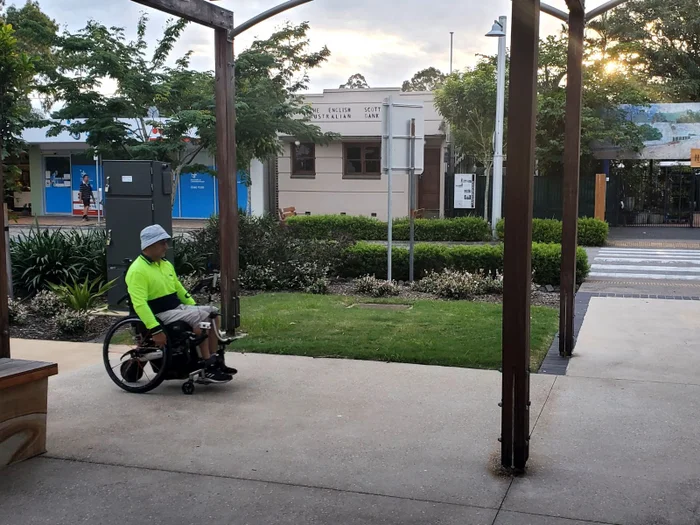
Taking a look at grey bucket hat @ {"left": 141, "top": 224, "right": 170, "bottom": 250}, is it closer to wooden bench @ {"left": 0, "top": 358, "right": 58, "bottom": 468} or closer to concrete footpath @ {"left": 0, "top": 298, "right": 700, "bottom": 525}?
concrete footpath @ {"left": 0, "top": 298, "right": 700, "bottom": 525}

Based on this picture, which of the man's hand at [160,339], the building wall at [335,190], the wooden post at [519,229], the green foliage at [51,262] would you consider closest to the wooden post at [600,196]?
the building wall at [335,190]

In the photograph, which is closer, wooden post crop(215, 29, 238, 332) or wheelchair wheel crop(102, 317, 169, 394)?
wheelchair wheel crop(102, 317, 169, 394)

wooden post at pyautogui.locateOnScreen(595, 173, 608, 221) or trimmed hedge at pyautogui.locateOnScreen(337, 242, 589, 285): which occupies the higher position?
wooden post at pyautogui.locateOnScreen(595, 173, 608, 221)

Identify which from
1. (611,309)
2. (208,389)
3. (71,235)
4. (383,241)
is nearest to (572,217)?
(611,309)

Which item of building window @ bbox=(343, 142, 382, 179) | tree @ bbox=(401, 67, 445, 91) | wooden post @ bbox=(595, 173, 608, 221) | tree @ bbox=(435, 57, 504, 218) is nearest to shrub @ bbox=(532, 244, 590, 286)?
tree @ bbox=(435, 57, 504, 218)

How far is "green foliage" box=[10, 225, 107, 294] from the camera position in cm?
1084

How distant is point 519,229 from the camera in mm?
4328

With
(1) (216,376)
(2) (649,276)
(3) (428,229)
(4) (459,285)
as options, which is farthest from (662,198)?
(1) (216,376)

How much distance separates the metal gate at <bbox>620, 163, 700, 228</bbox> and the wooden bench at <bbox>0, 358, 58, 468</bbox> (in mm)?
26451

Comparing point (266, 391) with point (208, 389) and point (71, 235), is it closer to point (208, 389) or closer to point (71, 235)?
point (208, 389)

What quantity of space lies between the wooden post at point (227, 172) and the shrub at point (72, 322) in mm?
1725

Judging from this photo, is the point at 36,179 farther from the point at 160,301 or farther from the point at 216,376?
the point at 216,376

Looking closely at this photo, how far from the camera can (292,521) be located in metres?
3.84

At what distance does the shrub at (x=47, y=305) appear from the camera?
9414mm
